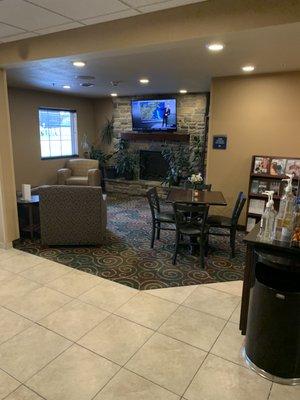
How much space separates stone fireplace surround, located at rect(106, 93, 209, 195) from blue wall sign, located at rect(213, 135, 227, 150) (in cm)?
189

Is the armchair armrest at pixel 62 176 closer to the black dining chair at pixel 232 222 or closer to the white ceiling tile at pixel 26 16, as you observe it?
the black dining chair at pixel 232 222

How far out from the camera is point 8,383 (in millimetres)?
1891

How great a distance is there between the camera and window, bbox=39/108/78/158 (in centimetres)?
746

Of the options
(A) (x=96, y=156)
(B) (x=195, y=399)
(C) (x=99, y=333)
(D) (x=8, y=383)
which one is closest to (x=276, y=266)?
(B) (x=195, y=399)

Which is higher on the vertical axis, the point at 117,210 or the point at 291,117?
the point at 291,117

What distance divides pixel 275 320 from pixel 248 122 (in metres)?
3.67

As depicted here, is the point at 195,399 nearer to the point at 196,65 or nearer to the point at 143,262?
the point at 143,262

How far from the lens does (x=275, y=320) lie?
185 centimetres

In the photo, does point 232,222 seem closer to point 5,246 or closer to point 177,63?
point 177,63

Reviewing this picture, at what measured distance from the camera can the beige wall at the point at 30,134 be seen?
6668mm

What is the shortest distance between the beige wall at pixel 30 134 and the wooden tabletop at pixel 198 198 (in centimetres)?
429

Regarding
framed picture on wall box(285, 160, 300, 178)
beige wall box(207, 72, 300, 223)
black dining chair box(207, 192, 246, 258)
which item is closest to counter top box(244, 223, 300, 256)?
black dining chair box(207, 192, 246, 258)

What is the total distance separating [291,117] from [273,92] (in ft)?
1.57

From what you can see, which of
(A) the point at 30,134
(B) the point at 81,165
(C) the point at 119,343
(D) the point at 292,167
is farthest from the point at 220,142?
(A) the point at 30,134
